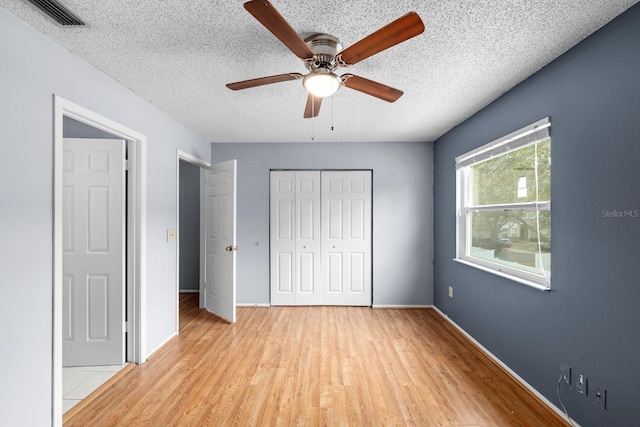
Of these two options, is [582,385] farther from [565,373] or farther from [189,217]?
[189,217]

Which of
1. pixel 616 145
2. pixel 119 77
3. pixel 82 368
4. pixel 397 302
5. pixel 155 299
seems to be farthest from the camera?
pixel 397 302

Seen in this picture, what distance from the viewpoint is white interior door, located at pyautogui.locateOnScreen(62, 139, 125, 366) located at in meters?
2.61

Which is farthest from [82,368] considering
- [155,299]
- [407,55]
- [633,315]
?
[633,315]

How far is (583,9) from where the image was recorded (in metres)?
1.57

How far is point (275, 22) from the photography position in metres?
1.29

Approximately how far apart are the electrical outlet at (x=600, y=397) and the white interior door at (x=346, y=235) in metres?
2.80

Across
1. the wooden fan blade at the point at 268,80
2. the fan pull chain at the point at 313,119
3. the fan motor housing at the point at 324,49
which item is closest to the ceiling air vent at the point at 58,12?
the wooden fan blade at the point at 268,80

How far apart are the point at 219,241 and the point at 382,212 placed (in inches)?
90.6

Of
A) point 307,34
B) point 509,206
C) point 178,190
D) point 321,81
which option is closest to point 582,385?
point 509,206

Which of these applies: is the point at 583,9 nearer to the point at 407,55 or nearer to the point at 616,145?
the point at 616,145

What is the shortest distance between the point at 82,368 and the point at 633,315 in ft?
12.8

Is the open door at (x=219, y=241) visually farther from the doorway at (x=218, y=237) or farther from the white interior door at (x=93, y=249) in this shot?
the white interior door at (x=93, y=249)

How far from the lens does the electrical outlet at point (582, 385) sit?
1.84 metres

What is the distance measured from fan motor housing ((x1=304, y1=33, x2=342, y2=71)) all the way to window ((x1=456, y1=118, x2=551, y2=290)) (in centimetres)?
159
